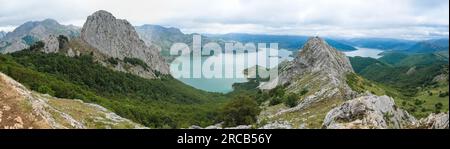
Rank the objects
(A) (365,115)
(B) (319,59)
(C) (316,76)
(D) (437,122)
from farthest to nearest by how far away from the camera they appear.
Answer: (B) (319,59) < (C) (316,76) < (A) (365,115) < (D) (437,122)

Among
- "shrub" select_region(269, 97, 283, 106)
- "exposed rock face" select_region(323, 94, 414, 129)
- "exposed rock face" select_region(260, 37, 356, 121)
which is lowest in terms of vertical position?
"shrub" select_region(269, 97, 283, 106)

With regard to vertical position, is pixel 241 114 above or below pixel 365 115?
below

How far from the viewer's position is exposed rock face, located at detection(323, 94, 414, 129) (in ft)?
142

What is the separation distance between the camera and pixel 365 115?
45062mm

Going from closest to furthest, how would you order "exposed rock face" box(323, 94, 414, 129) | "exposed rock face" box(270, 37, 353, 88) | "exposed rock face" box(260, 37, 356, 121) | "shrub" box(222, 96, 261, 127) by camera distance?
"exposed rock face" box(323, 94, 414, 129), "exposed rock face" box(260, 37, 356, 121), "shrub" box(222, 96, 261, 127), "exposed rock face" box(270, 37, 353, 88)

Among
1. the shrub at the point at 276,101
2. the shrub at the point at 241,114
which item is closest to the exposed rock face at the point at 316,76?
the shrub at the point at 276,101

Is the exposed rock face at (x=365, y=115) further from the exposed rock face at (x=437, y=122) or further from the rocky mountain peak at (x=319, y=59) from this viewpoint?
the rocky mountain peak at (x=319, y=59)

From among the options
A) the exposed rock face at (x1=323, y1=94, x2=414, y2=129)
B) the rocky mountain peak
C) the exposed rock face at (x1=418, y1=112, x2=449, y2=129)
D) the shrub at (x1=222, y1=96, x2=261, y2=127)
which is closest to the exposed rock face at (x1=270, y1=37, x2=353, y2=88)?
the rocky mountain peak

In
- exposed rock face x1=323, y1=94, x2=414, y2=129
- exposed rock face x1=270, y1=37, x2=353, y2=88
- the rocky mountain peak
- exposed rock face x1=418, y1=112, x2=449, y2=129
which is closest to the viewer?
exposed rock face x1=418, y1=112, x2=449, y2=129

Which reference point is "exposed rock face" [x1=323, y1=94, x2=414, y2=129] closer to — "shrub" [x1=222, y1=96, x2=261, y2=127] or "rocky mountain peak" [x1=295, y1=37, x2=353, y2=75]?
"shrub" [x1=222, y1=96, x2=261, y2=127]

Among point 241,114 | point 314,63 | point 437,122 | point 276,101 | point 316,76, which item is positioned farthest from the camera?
point 314,63

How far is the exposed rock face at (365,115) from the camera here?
43.2 metres

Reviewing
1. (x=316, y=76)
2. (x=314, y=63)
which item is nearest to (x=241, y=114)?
(x=316, y=76)

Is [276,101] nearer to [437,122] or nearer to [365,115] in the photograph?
[365,115]
